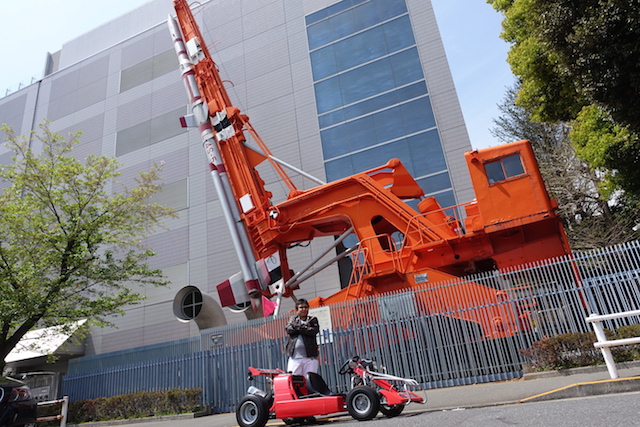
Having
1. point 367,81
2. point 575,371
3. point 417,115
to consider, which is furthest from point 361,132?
point 575,371

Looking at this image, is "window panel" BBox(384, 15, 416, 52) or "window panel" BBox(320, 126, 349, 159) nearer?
"window panel" BBox(320, 126, 349, 159)

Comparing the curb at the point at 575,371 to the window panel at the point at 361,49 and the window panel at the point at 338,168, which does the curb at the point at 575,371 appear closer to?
the window panel at the point at 338,168

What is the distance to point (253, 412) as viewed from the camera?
598 centimetres

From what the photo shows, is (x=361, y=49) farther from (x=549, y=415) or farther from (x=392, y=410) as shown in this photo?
(x=549, y=415)

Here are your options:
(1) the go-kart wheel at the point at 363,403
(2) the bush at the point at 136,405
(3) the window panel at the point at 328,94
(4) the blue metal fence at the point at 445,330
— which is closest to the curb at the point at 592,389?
(1) the go-kart wheel at the point at 363,403

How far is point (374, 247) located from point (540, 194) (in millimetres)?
3957

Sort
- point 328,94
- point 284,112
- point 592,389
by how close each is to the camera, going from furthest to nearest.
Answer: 1. point 284,112
2. point 328,94
3. point 592,389

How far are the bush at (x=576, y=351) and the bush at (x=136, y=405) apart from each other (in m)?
7.89

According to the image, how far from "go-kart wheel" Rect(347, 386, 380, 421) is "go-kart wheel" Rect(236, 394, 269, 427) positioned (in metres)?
1.15

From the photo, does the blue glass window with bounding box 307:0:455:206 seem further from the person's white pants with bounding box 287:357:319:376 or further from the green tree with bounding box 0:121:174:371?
the person's white pants with bounding box 287:357:319:376

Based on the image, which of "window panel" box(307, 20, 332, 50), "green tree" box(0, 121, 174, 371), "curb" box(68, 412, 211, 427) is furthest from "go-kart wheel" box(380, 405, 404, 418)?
"window panel" box(307, 20, 332, 50)

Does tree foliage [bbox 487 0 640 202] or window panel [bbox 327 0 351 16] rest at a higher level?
window panel [bbox 327 0 351 16]

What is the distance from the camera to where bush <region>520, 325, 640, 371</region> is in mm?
7840

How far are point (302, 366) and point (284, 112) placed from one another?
18.4m
